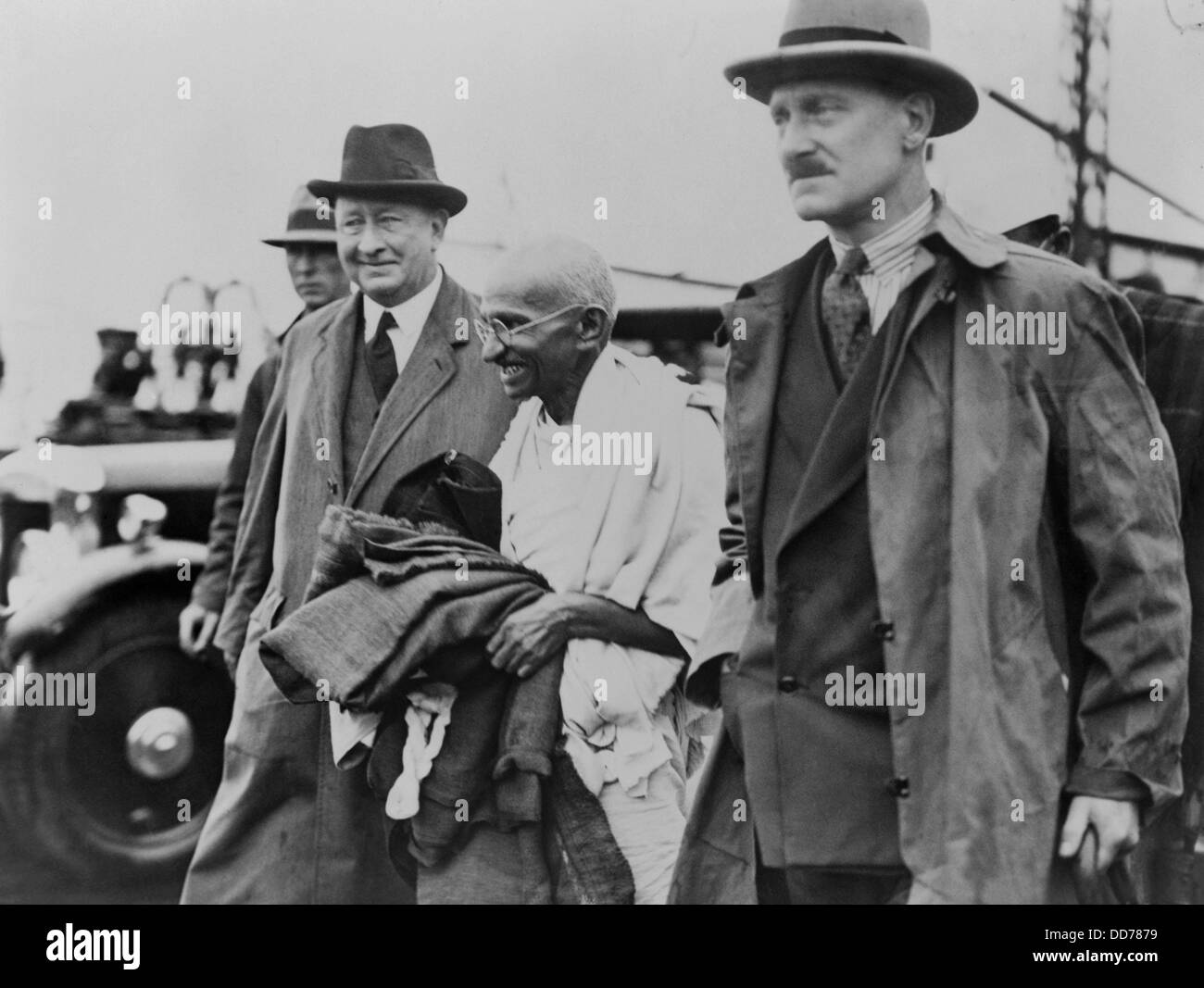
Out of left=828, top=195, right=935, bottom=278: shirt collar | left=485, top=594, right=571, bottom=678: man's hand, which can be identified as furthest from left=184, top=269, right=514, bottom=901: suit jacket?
left=828, top=195, right=935, bottom=278: shirt collar

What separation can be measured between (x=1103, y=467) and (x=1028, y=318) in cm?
48

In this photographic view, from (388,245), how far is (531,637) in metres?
1.28

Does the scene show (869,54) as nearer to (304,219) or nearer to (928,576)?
(928,576)

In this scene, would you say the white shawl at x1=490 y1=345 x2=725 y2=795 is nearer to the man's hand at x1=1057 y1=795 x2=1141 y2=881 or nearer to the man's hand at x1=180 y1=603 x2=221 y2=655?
the man's hand at x1=180 y1=603 x2=221 y2=655

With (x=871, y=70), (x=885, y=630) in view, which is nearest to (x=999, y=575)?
(x=885, y=630)

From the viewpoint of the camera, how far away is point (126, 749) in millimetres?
5281

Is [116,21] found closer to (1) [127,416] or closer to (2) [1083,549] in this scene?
(1) [127,416]

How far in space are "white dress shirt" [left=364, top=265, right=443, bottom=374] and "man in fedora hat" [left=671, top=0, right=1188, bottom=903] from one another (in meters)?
0.99

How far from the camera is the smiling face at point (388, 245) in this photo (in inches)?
207

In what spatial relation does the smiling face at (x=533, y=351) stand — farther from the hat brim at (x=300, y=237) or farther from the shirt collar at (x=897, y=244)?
the shirt collar at (x=897, y=244)

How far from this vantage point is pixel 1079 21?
5223 millimetres
